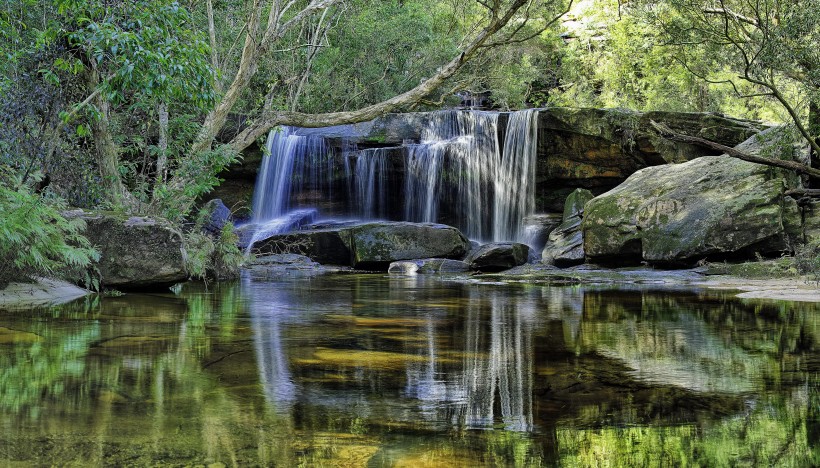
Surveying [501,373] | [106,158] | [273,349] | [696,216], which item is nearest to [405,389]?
[501,373]

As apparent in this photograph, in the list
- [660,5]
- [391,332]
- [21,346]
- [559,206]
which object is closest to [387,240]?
[559,206]

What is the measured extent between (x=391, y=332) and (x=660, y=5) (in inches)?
644

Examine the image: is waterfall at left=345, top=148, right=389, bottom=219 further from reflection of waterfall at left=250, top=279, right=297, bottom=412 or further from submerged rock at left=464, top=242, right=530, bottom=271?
reflection of waterfall at left=250, top=279, right=297, bottom=412

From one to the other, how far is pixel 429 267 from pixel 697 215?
6067 mm

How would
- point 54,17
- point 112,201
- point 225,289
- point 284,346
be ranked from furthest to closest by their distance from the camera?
point 112,201
point 225,289
point 54,17
point 284,346

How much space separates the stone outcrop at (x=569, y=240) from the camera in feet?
55.1

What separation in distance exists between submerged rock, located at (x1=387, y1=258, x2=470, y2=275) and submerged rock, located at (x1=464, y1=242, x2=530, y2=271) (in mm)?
290

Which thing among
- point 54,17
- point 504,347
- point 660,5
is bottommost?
point 504,347

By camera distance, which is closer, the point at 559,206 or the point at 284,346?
the point at 284,346

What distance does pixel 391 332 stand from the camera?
574 centimetres

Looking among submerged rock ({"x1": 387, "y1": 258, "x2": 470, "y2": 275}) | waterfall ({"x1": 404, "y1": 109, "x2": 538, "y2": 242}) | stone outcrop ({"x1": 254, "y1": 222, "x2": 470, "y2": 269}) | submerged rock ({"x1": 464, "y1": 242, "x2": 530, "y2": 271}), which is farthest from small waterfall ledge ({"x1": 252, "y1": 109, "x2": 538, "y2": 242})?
submerged rock ({"x1": 387, "y1": 258, "x2": 470, "y2": 275})

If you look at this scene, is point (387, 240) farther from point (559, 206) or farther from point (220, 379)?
point (220, 379)

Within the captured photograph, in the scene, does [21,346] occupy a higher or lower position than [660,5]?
lower

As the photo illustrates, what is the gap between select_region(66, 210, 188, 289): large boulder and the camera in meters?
9.00
